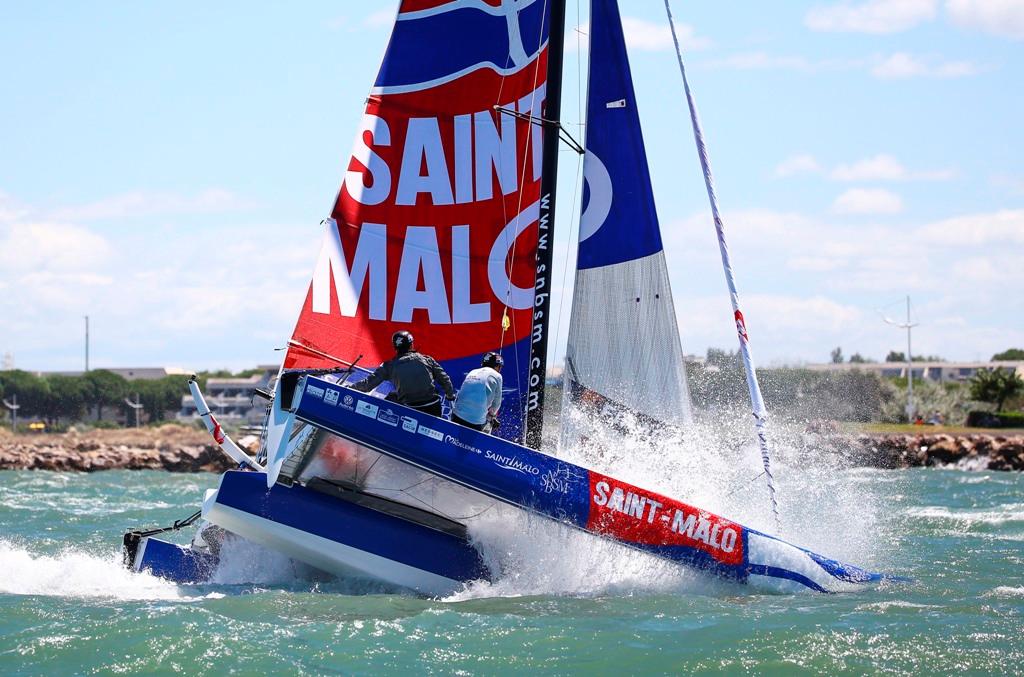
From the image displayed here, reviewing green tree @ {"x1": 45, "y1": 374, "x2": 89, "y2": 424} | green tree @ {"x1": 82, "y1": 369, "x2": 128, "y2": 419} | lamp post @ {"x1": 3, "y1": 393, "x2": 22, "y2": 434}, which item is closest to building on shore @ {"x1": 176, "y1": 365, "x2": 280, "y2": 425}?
green tree @ {"x1": 82, "y1": 369, "x2": 128, "y2": 419}

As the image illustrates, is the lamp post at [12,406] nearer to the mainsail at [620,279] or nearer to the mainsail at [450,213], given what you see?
the mainsail at [450,213]

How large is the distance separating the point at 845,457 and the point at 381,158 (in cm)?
2335

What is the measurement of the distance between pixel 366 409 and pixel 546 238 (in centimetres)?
309

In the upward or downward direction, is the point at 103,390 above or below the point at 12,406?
above

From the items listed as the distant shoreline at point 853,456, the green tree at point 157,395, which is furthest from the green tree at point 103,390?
the distant shoreline at point 853,456

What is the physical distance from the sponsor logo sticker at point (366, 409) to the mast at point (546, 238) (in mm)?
2463

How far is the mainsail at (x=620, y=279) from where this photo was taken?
12.1m

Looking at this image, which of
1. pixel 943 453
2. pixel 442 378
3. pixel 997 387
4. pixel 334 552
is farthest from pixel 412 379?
pixel 997 387

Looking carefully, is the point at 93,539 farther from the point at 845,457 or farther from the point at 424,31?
the point at 845,457

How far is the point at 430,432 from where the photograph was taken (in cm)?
1052

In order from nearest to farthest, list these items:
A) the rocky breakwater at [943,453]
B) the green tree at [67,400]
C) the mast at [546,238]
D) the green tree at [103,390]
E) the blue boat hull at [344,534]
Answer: the blue boat hull at [344,534] < the mast at [546,238] < the rocky breakwater at [943,453] < the green tree at [67,400] < the green tree at [103,390]

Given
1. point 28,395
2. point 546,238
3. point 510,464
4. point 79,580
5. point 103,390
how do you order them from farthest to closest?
point 103,390 → point 28,395 → point 546,238 → point 79,580 → point 510,464

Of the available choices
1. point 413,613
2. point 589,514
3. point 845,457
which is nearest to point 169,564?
point 413,613

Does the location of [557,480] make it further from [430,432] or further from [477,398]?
[430,432]
